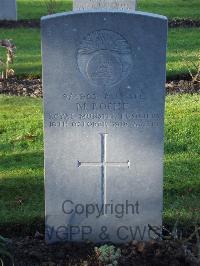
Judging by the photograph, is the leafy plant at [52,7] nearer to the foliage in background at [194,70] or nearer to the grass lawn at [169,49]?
the grass lawn at [169,49]

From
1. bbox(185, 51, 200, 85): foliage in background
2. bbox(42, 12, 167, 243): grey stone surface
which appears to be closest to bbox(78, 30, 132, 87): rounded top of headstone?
bbox(42, 12, 167, 243): grey stone surface

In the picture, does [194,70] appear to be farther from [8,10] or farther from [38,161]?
[8,10]

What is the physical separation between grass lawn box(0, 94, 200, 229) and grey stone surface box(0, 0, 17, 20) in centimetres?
733

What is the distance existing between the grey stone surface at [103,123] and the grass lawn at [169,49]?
556cm

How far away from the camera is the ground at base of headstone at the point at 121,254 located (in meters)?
4.30

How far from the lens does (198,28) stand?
14.7 meters

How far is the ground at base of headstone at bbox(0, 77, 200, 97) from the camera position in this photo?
30.2 ft

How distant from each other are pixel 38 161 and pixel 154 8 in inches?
483

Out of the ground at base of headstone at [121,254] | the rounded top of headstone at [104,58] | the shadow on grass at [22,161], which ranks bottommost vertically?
the ground at base of headstone at [121,254]

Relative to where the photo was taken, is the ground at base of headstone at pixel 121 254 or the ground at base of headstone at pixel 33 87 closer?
the ground at base of headstone at pixel 121 254

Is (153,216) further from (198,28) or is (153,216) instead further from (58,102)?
(198,28)

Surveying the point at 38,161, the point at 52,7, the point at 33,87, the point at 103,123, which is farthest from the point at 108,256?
the point at 52,7

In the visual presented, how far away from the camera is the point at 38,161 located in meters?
6.36

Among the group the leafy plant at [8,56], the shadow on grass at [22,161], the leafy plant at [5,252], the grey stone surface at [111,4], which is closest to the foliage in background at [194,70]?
the grey stone surface at [111,4]
